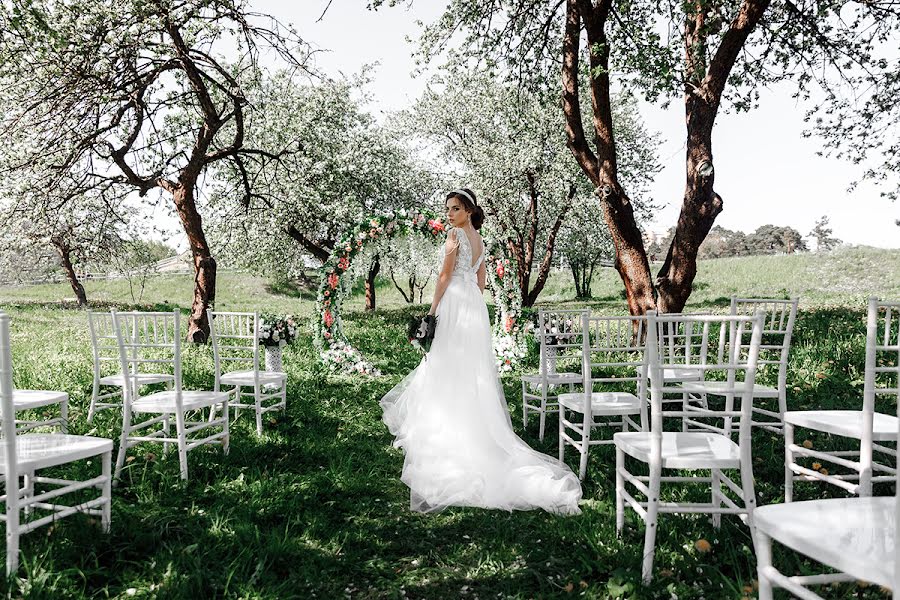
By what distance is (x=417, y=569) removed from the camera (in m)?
3.20

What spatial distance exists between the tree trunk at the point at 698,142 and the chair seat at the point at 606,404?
3.10 m

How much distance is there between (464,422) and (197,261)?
8.83m

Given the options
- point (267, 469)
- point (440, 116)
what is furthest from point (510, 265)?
point (440, 116)

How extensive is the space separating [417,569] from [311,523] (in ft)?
2.79

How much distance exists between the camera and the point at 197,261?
38.2ft

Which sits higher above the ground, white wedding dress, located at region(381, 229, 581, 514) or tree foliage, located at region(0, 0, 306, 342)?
tree foliage, located at region(0, 0, 306, 342)

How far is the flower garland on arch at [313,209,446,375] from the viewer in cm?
923

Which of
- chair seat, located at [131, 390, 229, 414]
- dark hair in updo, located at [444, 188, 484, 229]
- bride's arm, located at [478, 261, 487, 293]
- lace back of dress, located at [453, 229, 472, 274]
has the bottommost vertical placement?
chair seat, located at [131, 390, 229, 414]

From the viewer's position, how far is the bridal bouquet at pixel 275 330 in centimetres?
723

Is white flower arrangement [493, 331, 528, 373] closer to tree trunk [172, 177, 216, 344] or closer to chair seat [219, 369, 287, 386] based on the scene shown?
chair seat [219, 369, 287, 386]

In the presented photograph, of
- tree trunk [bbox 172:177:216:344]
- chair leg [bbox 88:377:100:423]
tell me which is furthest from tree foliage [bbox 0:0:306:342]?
chair leg [bbox 88:377:100:423]

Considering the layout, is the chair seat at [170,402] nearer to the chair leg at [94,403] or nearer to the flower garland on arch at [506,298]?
the chair leg at [94,403]

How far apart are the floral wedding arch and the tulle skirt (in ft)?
11.8

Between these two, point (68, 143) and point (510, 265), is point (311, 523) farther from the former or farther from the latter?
point (68, 143)
